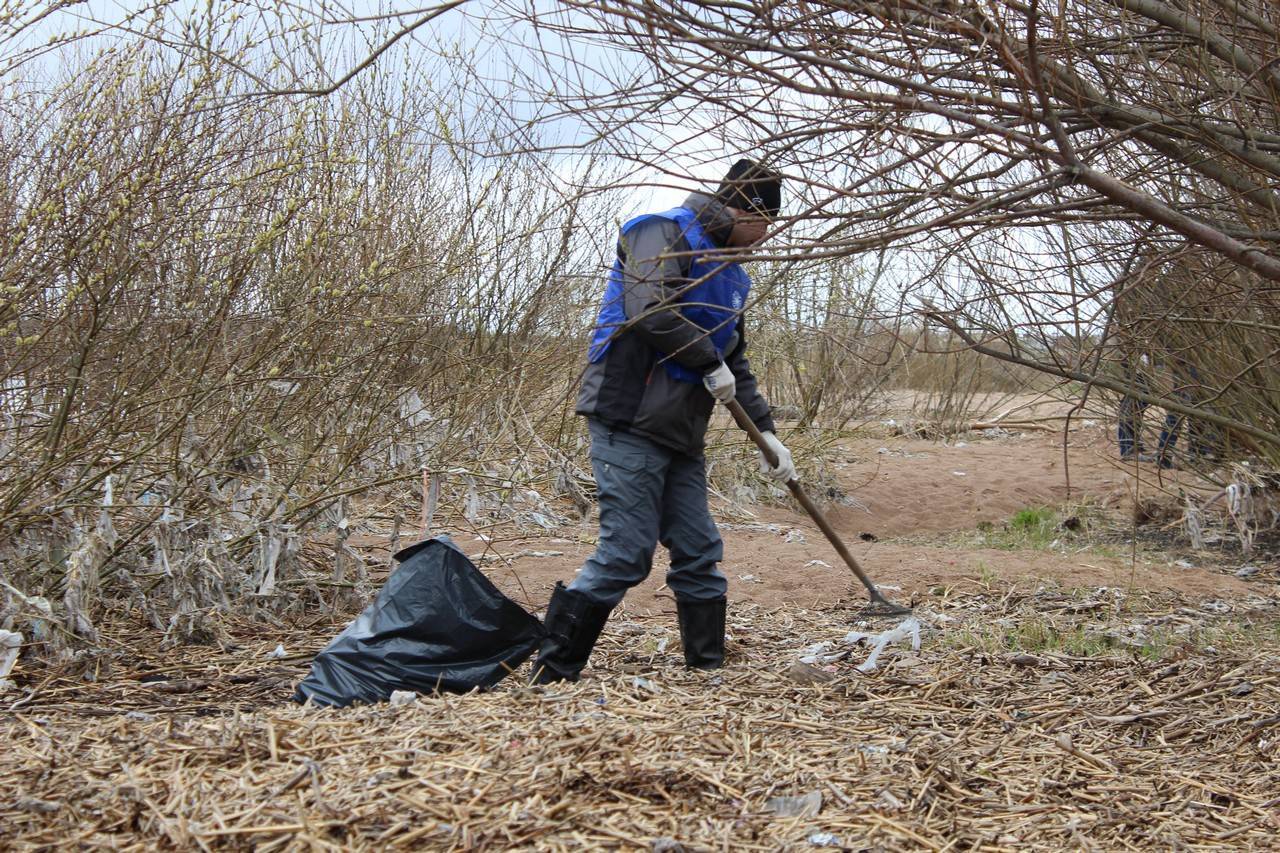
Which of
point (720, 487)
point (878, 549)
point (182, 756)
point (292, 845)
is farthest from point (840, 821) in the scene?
point (720, 487)

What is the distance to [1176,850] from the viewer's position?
257 cm

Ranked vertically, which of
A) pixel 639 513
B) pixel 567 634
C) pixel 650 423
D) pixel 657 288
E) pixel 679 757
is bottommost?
pixel 679 757

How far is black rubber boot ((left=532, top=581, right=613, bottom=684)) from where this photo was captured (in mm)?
3844

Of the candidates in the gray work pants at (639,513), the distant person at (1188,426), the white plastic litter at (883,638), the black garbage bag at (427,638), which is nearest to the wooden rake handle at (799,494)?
the gray work pants at (639,513)

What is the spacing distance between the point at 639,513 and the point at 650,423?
0.31 m

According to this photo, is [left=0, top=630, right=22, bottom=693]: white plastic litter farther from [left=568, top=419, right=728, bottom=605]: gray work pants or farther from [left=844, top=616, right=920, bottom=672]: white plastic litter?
[left=844, top=616, right=920, bottom=672]: white plastic litter

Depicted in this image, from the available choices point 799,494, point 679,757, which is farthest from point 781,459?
point 679,757

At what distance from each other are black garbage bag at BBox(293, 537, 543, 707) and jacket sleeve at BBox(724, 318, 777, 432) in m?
1.23

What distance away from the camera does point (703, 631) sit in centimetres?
425

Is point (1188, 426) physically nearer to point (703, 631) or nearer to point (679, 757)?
point (703, 631)

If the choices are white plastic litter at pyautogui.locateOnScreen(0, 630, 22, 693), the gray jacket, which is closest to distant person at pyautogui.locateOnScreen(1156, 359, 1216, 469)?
the gray jacket

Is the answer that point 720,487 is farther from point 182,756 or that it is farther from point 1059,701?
point 182,756

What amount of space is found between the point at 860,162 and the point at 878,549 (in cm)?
447

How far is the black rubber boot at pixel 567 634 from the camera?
3844 millimetres
